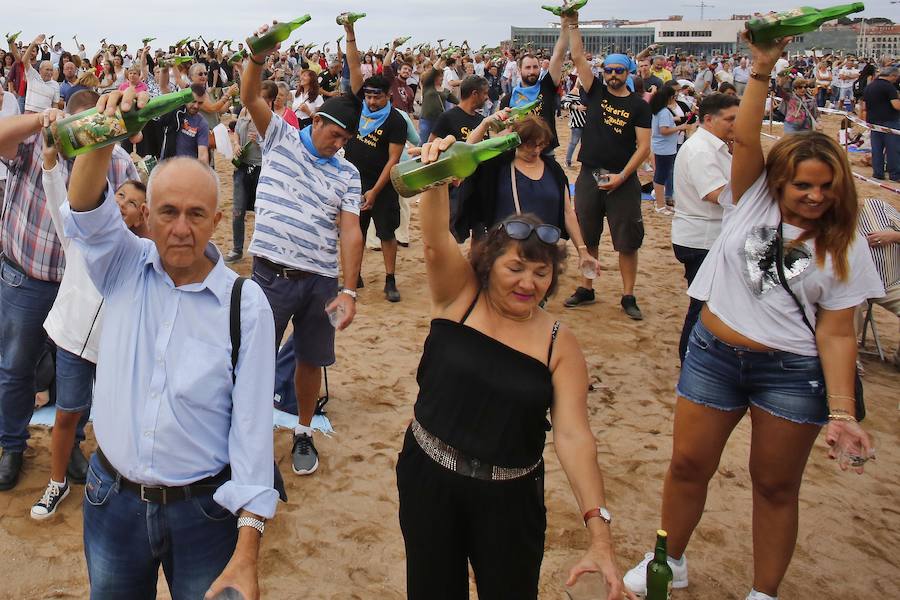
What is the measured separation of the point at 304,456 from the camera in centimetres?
444

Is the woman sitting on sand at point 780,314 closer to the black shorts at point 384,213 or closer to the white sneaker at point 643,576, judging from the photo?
the white sneaker at point 643,576

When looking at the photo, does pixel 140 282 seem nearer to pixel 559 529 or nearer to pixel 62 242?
pixel 62 242

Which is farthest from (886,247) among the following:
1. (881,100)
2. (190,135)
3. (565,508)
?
(881,100)

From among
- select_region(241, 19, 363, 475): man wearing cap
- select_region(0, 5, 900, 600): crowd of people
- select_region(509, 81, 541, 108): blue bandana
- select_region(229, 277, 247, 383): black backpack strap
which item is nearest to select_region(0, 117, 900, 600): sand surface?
select_region(0, 5, 900, 600): crowd of people

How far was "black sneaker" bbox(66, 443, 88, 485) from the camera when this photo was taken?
4129 mm

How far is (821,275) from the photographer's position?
9.25ft

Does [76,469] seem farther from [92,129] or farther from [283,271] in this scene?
[92,129]

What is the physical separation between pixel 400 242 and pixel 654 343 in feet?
12.3

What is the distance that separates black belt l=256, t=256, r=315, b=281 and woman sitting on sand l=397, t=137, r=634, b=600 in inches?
72.9

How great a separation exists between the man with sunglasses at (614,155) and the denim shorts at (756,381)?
368 centimetres

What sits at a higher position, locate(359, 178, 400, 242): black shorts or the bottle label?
the bottle label

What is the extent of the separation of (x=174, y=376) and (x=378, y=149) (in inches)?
206

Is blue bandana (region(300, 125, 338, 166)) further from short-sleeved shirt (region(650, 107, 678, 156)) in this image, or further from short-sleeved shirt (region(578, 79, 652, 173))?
short-sleeved shirt (region(650, 107, 678, 156))

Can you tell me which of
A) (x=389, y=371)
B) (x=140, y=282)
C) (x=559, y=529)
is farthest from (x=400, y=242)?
(x=140, y=282)
